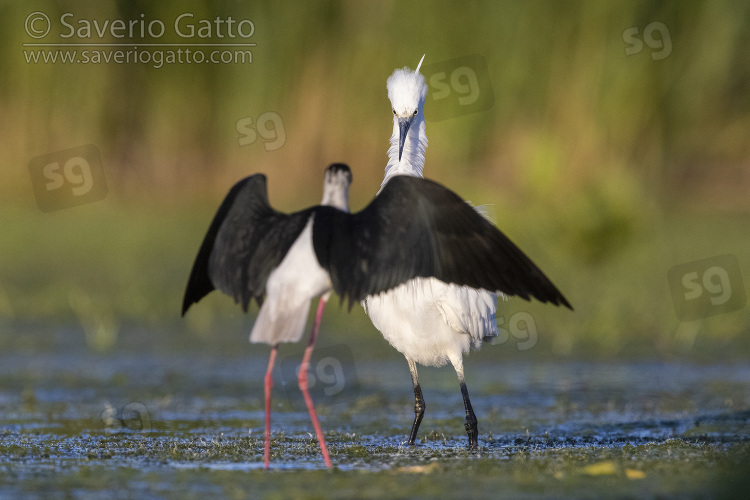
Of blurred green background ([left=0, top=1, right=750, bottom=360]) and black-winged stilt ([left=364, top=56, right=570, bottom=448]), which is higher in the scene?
blurred green background ([left=0, top=1, right=750, bottom=360])

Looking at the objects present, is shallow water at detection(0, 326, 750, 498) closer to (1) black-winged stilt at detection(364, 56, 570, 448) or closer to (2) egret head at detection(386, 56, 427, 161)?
(1) black-winged stilt at detection(364, 56, 570, 448)

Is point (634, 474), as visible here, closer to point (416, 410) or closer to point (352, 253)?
point (352, 253)

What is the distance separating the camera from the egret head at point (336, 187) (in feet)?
19.7

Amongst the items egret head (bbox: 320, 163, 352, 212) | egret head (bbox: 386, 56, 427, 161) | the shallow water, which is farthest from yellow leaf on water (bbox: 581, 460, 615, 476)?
egret head (bbox: 386, 56, 427, 161)

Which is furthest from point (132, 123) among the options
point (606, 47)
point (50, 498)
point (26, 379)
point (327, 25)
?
point (50, 498)

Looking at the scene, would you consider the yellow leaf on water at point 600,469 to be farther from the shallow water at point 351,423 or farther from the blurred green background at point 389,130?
the blurred green background at point 389,130

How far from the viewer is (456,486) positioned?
214 inches

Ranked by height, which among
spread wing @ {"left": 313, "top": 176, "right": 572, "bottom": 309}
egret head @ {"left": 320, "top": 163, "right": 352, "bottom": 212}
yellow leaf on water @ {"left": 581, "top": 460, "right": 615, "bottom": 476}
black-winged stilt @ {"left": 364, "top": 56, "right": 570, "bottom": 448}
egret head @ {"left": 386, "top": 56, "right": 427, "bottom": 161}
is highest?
egret head @ {"left": 386, "top": 56, "right": 427, "bottom": 161}

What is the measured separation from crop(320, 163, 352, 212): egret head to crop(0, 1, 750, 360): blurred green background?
21.0 feet

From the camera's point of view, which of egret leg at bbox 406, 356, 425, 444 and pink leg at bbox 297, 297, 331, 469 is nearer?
pink leg at bbox 297, 297, 331, 469

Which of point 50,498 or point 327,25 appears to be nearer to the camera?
point 50,498

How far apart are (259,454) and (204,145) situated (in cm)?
983

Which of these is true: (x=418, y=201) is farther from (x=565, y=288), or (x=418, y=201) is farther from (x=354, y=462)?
(x=565, y=288)

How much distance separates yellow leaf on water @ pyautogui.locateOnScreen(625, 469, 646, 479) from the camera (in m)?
5.60
